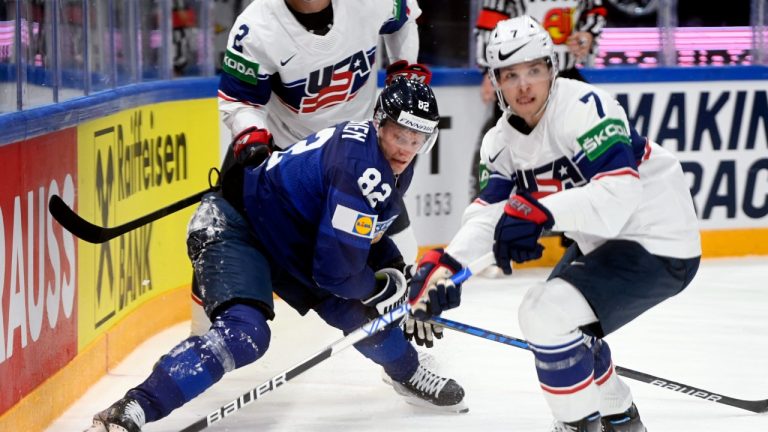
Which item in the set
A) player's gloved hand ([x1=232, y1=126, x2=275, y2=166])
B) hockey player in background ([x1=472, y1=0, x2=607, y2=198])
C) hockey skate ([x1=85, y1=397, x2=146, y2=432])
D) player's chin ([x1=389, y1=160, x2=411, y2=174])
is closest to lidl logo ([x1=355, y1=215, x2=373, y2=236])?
player's chin ([x1=389, y1=160, x2=411, y2=174])

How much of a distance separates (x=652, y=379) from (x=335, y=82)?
4.51 feet

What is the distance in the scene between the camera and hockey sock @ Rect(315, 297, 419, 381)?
3.68m

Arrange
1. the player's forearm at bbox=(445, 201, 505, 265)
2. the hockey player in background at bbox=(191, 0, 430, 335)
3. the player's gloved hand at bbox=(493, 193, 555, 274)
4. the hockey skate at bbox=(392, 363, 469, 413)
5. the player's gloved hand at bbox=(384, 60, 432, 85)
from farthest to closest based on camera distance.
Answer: the player's gloved hand at bbox=(384, 60, 432, 85) < the hockey player in background at bbox=(191, 0, 430, 335) < the hockey skate at bbox=(392, 363, 469, 413) < the player's forearm at bbox=(445, 201, 505, 265) < the player's gloved hand at bbox=(493, 193, 555, 274)

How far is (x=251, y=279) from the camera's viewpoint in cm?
340

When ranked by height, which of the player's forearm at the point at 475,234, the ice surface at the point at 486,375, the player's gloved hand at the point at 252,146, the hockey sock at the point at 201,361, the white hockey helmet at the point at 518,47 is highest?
the white hockey helmet at the point at 518,47

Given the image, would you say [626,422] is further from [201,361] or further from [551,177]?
[201,361]

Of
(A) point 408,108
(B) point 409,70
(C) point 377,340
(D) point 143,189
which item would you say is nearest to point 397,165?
(A) point 408,108

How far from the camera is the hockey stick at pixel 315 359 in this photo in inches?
128

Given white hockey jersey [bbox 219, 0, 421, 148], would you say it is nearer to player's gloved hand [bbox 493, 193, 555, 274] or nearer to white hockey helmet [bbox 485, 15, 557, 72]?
white hockey helmet [bbox 485, 15, 557, 72]

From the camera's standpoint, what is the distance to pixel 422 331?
153 inches

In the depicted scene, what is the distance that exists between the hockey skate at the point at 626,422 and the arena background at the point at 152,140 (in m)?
1.57

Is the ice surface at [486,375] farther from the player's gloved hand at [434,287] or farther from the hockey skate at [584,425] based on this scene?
the player's gloved hand at [434,287]

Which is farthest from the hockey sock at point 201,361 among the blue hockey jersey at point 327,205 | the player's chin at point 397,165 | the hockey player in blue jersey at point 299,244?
the player's chin at point 397,165

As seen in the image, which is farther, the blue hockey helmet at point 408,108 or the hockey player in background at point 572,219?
the blue hockey helmet at point 408,108
